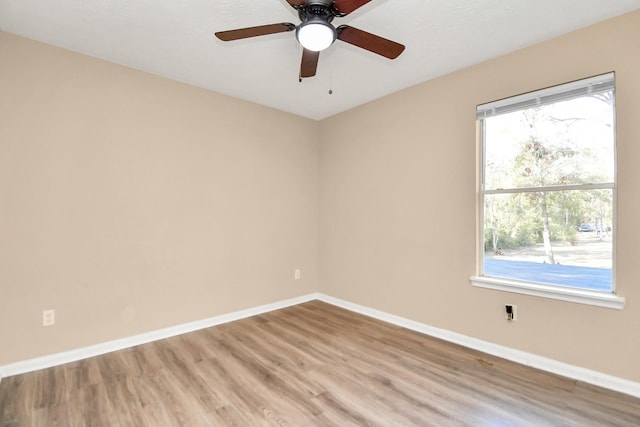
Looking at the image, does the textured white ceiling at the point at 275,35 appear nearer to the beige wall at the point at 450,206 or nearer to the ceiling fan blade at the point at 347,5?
the beige wall at the point at 450,206

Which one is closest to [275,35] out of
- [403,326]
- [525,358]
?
[403,326]

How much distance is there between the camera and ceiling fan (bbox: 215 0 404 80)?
62.6 inches

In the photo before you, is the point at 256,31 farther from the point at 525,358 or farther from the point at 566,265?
the point at 525,358

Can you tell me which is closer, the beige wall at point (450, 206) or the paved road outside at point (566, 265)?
the beige wall at point (450, 206)

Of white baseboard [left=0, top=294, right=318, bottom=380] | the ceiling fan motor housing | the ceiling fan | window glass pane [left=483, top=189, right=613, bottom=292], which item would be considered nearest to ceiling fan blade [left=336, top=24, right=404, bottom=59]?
the ceiling fan

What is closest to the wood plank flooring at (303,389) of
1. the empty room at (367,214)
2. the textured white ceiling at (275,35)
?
the empty room at (367,214)

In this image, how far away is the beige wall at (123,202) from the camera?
231 cm

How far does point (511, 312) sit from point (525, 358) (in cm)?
36

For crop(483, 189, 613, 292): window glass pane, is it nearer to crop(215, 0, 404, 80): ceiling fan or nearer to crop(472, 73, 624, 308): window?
crop(472, 73, 624, 308): window

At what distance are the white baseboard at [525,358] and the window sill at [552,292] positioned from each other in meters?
0.48

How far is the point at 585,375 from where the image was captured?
2152mm

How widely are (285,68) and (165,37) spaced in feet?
3.26

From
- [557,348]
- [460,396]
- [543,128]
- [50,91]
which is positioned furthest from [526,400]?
[50,91]

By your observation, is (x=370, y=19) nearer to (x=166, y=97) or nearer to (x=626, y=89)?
(x=626, y=89)
